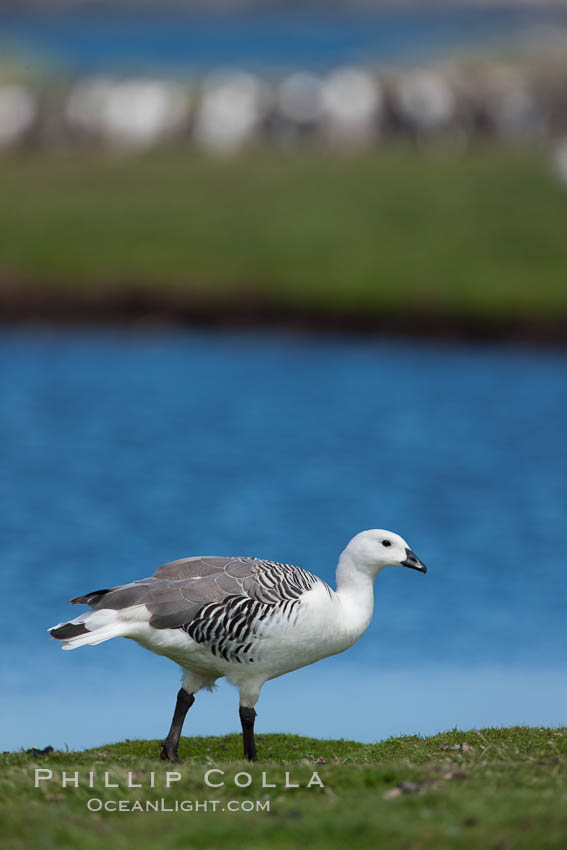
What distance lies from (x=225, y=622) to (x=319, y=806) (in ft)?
10.4

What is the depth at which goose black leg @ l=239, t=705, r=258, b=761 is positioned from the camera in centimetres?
1328

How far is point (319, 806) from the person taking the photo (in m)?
10.0

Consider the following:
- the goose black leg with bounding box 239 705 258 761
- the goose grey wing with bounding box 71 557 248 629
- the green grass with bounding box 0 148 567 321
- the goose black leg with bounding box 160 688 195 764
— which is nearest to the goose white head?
the goose grey wing with bounding box 71 557 248 629

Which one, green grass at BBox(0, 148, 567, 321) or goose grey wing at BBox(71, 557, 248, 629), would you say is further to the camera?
green grass at BBox(0, 148, 567, 321)

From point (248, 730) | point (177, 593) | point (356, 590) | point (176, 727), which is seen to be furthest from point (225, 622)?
point (356, 590)

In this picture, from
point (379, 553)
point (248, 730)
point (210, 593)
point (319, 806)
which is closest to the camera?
point (319, 806)

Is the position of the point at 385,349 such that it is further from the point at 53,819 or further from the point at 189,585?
the point at 53,819

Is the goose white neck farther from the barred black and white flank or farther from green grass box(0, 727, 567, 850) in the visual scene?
green grass box(0, 727, 567, 850)

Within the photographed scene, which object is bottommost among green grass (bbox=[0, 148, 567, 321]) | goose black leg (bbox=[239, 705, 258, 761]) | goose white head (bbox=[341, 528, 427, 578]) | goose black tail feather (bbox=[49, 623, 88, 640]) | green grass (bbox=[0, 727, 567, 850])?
green grass (bbox=[0, 727, 567, 850])

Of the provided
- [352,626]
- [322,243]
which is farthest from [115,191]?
[352,626]

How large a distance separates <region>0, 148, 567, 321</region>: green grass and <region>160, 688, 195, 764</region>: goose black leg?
36.4m

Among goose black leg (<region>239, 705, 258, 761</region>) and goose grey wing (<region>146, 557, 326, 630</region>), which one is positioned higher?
goose grey wing (<region>146, 557, 326, 630</region>)

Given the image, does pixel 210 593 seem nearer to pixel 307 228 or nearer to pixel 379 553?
pixel 379 553

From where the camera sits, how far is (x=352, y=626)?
13.8 m
